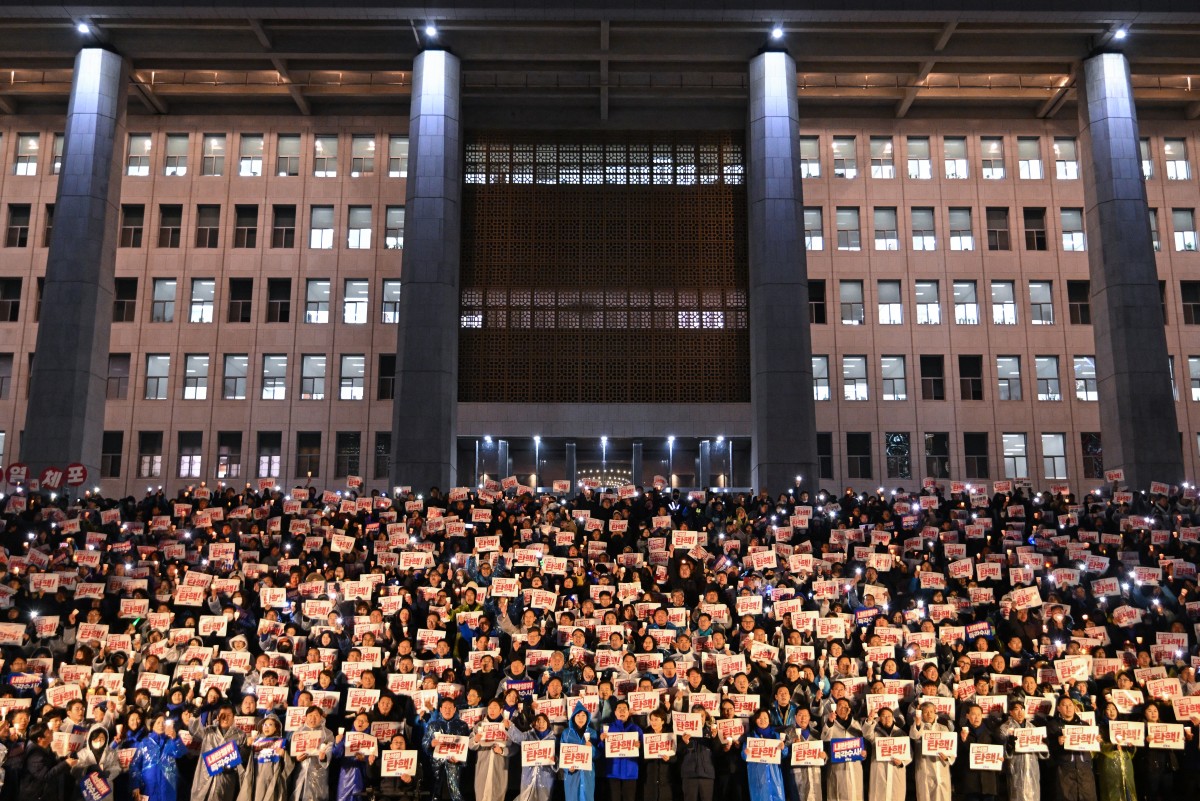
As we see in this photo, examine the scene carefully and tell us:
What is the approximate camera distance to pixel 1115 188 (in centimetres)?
3372

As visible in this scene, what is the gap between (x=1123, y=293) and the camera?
33188 millimetres

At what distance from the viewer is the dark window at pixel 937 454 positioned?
39.6m

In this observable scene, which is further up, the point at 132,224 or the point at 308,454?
the point at 132,224

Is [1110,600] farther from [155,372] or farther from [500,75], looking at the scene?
[155,372]

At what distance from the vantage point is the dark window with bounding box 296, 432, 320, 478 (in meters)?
39.4

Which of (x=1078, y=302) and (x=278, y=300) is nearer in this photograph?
(x=278, y=300)

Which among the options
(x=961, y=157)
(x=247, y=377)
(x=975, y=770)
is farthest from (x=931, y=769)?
(x=961, y=157)

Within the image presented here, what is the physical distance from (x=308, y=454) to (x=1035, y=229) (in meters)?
27.9

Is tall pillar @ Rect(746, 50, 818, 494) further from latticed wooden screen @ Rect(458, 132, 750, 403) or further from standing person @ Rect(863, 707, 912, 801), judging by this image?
standing person @ Rect(863, 707, 912, 801)

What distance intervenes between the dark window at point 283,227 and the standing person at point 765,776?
1290 inches

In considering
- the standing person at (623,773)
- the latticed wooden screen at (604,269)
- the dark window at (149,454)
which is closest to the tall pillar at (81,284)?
the dark window at (149,454)

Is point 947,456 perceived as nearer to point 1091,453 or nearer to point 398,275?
point 1091,453

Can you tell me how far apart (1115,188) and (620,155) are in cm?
1677

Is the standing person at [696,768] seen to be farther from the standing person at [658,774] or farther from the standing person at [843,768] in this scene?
the standing person at [843,768]
